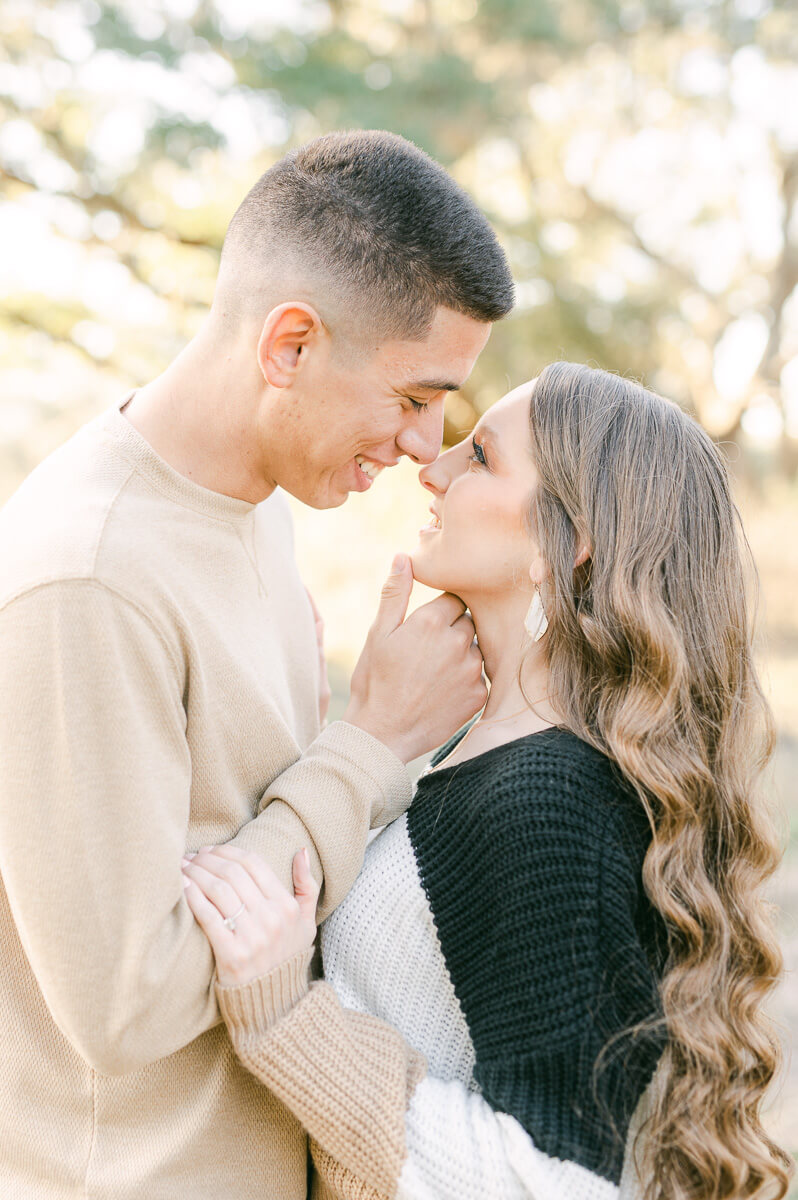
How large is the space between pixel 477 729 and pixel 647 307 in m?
6.94

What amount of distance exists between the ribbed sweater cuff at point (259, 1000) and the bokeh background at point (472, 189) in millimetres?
2568

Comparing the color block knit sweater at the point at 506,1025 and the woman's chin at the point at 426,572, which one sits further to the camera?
the woman's chin at the point at 426,572

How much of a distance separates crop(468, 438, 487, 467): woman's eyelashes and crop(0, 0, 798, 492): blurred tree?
186 centimetres

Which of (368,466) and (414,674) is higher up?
(368,466)

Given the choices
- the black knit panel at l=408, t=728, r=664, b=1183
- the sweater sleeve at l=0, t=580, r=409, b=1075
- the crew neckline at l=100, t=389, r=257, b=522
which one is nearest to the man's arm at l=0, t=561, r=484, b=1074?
the sweater sleeve at l=0, t=580, r=409, b=1075

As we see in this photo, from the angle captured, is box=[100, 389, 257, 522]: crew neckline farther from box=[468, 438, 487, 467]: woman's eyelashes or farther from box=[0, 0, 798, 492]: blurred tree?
box=[0, 0, 798, 492]: blurred tree

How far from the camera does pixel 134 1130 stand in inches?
59.5

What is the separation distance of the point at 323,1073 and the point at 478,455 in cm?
111

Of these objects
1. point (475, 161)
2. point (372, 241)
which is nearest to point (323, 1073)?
point (372, 241)

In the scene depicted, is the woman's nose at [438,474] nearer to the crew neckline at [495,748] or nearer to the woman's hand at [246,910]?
the crew neckline at [495,748]

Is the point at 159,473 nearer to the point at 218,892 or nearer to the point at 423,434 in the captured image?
the point at 423,434

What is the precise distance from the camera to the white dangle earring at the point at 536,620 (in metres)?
1.89

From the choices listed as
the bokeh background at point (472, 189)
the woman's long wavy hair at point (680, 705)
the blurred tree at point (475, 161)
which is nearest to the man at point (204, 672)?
the woman's long wavy hair at point (680, 705)

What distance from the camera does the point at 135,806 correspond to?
1349 millimetres
